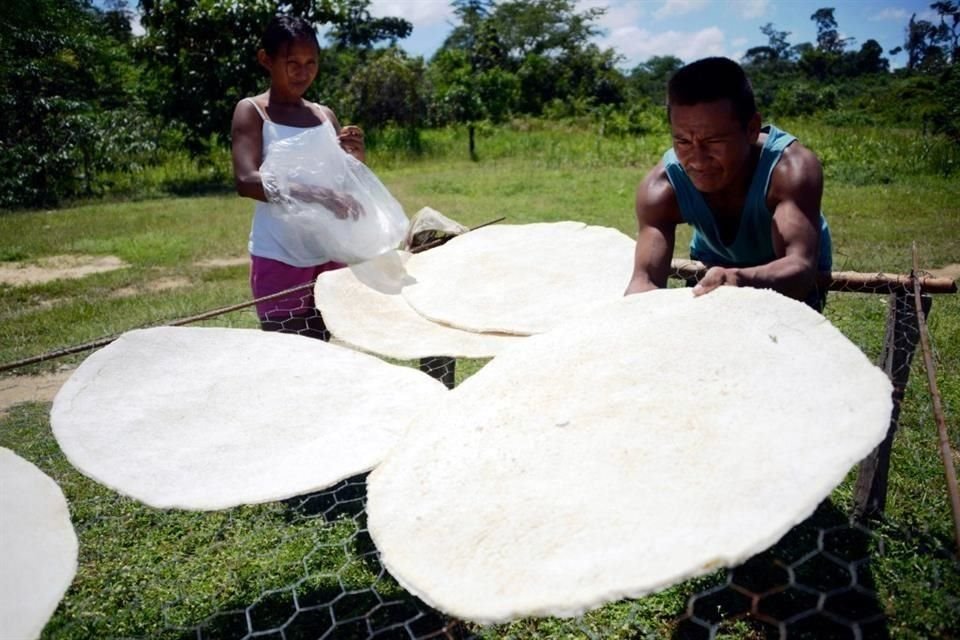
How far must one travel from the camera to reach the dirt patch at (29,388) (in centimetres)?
361

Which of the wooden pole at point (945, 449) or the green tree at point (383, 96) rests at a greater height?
the green tree at point (383, 96)

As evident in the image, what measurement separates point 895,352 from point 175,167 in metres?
13.1

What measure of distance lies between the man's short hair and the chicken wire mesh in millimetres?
602

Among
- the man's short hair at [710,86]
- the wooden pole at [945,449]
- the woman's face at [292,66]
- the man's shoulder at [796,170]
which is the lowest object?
the wooden pole at [945,449]

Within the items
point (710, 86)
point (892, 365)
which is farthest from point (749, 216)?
point (892, 365)

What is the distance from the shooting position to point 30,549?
1223 mm

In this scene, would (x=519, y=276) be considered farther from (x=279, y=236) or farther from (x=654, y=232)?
(x=279, y=236)

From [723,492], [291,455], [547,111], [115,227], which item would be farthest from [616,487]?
[547,111]

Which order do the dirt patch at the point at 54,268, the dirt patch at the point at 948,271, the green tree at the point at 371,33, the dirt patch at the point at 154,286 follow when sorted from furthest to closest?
the green tree at the point at 371,33, the dirt patch at the point at 54,268, the dirt patch at the point at 154,286, the dirt patch at the point at 948,271

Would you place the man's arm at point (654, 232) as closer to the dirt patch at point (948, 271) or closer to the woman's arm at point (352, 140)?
the woman's arm at point (352, 140)

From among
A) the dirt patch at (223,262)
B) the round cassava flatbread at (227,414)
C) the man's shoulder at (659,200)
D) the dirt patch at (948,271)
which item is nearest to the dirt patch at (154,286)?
the dirt patch at (223,262)

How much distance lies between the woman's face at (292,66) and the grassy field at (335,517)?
1.38 meters

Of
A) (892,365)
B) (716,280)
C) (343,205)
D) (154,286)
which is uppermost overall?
(343,205)

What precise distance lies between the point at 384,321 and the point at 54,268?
20.0 ft
